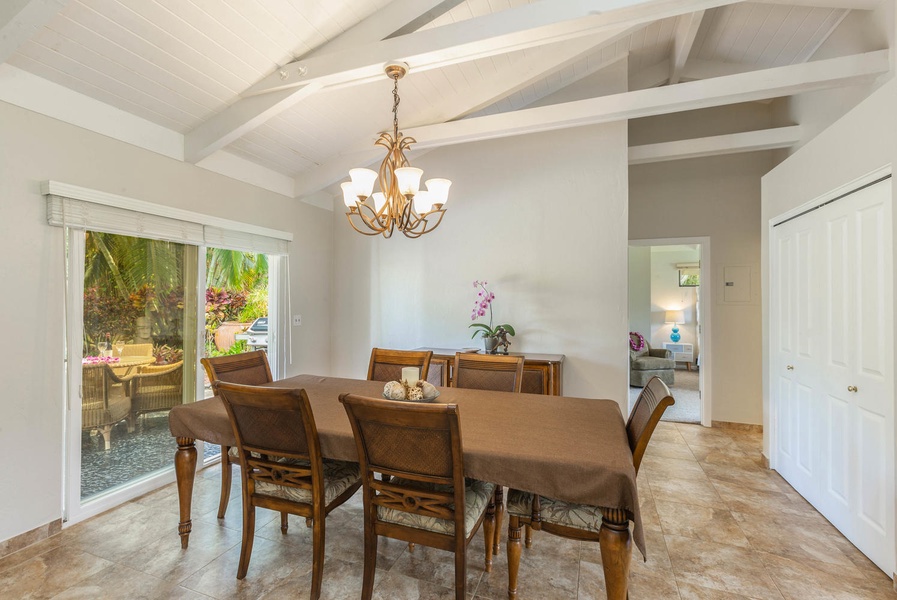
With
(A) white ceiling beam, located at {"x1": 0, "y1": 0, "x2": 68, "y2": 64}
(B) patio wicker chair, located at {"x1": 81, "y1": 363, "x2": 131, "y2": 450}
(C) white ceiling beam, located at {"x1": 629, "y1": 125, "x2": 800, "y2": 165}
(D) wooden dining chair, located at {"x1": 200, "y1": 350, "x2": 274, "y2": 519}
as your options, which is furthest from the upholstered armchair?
(A) white ceiling beam, located at {"x1": 0, "y1": 0, "x2": 68, "y2": 64}

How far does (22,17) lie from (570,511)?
304cm

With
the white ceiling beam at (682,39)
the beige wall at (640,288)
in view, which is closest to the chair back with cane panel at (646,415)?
the white ceiling beam at (682,39)

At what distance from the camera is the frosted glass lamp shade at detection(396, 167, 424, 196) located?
208 centimetres

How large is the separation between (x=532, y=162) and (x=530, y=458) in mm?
3168

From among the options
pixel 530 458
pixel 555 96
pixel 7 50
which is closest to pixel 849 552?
pixel 530 458

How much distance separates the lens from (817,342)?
254 cm

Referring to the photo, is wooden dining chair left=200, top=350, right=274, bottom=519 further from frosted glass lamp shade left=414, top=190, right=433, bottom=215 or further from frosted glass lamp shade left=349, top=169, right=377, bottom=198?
frosted glass lamp shade left=414, top=190, right=433, bottom=215

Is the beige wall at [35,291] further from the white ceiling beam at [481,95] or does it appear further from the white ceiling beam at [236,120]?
the white ceiling beam at [481,95]

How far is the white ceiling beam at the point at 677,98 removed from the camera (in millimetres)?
2467

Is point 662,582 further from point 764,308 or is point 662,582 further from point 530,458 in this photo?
point 764,308

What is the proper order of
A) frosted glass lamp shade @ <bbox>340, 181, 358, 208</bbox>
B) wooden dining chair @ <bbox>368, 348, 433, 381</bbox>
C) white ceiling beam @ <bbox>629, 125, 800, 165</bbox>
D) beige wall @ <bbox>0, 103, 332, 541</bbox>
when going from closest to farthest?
beige wall @ <bbox>0, 103, 332, 541</bbox> < frosted glass lamp shade @ <bbox>340, 181, 358, 208</bbox> < wooden dining chair @ <bbox>368, 348, 433, 381</bbox> < white ceiling beam @ <bbox>629, 125, 800, 165</bbox>

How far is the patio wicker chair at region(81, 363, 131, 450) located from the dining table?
2.88ft

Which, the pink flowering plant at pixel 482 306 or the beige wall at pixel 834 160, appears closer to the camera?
the beige wall at pixel 834 160

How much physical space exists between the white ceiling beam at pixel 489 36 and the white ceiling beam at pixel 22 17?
1.08 meters
